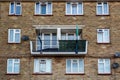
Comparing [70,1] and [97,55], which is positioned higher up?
[70,1]

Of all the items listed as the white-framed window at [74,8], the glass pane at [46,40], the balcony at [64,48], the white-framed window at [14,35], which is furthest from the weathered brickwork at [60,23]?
the glass pane at [46,40]

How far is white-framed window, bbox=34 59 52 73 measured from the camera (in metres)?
34.9

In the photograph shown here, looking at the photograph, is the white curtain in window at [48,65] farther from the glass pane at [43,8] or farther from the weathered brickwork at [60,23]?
the glass pane at [43,8]

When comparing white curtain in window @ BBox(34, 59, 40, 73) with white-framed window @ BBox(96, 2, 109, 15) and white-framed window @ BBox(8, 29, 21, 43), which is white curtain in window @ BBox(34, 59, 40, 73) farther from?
white-framed window @ BBox(96, 2, 109, 15)

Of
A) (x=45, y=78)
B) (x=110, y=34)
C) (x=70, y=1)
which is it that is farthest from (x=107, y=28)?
(x=45, y=78)

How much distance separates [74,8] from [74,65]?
178 inches

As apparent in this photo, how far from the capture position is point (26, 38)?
116ft

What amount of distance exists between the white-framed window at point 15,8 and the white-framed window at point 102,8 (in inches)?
237

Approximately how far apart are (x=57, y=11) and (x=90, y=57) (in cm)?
442

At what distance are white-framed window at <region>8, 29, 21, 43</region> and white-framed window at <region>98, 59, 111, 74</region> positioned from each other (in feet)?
20.8

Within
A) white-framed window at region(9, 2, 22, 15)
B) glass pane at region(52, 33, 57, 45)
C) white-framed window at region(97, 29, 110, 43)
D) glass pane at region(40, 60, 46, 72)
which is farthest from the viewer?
white-framed window at region(9, 2, 22, 15)

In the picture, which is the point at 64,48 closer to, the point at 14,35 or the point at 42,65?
the point at 42,65

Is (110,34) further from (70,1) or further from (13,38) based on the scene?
(13,38)

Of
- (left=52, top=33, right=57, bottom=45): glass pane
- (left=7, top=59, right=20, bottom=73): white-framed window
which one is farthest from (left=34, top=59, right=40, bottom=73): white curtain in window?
(left=52, top=33, right=57, bottom=45): glass pane
